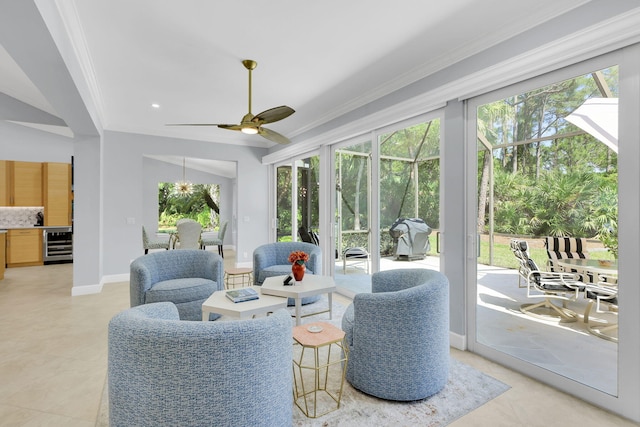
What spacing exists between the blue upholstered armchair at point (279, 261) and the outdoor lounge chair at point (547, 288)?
230 cm

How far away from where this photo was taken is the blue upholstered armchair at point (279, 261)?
407 centimetres

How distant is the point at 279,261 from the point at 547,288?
3.09 meters

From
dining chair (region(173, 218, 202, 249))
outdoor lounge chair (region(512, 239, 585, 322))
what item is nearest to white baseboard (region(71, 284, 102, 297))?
dining chair (region(173, 218, 202, 249))

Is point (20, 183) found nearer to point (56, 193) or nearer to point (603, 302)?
point (56, 193)

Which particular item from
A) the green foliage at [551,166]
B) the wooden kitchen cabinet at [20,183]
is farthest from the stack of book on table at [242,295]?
the wooden kitchen cabinet at [20,183]

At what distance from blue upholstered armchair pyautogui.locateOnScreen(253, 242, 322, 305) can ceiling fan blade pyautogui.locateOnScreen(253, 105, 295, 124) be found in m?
1.80

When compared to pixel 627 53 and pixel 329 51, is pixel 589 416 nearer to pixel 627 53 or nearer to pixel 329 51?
pixel 627 53

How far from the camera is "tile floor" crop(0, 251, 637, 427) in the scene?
6.36 ft

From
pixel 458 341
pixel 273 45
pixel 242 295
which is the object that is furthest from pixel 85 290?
pixel 458 341

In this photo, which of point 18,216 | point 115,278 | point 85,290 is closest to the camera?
point 85,290

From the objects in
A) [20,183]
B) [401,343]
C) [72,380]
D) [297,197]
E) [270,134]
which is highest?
[270,134]

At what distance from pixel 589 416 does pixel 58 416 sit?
325 centimetres

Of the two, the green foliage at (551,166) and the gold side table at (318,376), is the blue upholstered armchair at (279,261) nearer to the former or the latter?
the gold side table at (318,376)

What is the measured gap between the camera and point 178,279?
354cm
